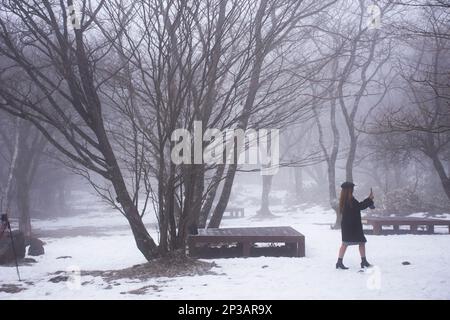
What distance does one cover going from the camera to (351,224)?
293 inches

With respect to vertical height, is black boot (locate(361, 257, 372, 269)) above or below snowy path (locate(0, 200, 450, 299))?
above

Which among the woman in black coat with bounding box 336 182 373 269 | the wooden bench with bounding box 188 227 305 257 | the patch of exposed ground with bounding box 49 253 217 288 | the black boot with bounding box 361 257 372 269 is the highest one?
the woman in black coat with bounding box 336 182 373 269

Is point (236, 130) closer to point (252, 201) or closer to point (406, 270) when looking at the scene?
point (406, 270)

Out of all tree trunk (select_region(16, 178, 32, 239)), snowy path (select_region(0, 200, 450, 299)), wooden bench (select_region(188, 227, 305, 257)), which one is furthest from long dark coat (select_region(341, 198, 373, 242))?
Result: tree trunk (select_region(16, 178, 32, 239))

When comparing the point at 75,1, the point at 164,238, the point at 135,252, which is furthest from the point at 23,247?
the point at 75,1

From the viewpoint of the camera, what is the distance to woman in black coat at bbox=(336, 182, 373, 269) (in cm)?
739

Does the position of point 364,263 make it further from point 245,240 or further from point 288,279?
point 245,240

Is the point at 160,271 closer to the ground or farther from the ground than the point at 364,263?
closer to the ground

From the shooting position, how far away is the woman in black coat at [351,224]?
7.39 meters

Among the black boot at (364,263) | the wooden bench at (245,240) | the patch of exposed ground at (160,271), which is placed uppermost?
the wooden bench at (245,240)

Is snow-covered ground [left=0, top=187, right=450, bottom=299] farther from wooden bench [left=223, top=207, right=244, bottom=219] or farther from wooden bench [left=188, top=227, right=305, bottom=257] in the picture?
wooden bench [left=223, top=207, right=244, bottom=219]

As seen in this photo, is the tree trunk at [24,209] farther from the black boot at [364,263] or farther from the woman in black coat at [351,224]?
the black boot at [364,263]

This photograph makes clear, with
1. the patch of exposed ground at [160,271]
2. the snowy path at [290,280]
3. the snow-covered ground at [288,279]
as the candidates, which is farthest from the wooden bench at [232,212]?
the patch of exposed ground at [160,271]

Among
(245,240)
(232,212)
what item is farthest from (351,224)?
(232,212)
